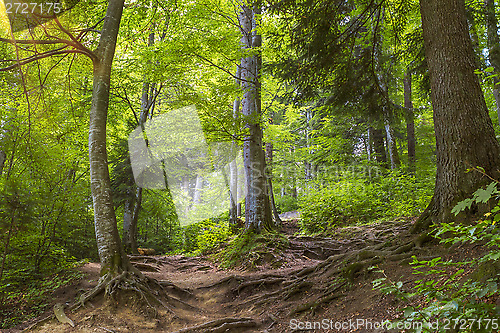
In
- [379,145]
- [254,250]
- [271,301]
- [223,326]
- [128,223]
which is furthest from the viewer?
[379,145]

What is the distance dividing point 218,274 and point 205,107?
186 inches

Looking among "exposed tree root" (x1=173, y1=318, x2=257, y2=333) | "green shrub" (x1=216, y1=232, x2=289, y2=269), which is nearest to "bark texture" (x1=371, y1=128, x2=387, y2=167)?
"green shrub" (x1=216, y1=232, x2=289, y2=269)

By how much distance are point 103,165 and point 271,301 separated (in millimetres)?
4013

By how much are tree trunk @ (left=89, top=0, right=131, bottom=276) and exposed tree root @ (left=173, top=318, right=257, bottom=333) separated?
1.75m

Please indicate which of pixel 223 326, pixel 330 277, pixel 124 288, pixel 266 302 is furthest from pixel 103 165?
pixel 330 277

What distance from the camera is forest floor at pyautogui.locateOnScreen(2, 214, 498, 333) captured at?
3.49 m

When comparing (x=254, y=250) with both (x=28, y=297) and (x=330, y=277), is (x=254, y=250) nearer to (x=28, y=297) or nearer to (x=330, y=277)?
(x=330, y=277)

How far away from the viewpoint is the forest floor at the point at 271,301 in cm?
349

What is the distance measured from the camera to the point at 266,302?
5.24m

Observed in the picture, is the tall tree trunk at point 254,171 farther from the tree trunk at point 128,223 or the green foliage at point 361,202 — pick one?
the tree trunk at point 128,223

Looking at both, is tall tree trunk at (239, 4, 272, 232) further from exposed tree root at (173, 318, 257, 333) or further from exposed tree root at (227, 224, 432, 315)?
exposed tree root at (173, 318, 257, 333)

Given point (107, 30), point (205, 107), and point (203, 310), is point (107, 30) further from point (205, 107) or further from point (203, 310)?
point (203, 310)

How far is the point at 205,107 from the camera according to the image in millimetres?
8125

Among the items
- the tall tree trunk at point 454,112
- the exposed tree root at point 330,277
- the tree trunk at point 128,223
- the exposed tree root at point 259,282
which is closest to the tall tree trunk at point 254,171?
the exposed tree root at point 259,282
